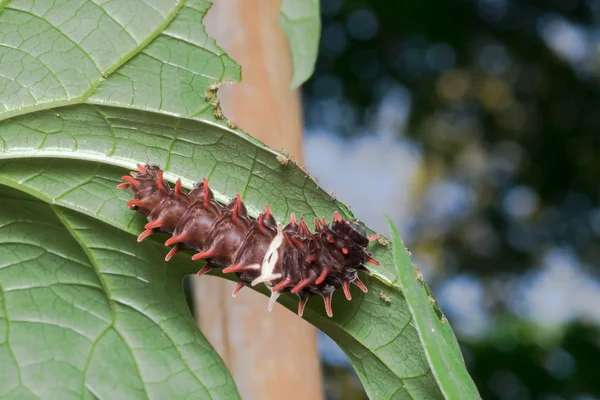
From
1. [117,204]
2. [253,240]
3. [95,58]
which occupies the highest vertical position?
[95,58]

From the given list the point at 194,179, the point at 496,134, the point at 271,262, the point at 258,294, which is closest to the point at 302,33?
the point at 194,179

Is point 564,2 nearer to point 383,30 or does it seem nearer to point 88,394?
point 383,30

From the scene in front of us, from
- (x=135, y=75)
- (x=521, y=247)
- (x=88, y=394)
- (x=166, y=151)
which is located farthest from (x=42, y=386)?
(x=521, y=247)

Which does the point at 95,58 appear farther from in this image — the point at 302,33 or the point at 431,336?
the point at 431,336

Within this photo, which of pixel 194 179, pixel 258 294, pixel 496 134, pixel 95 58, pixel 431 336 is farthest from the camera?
pixel 496 134

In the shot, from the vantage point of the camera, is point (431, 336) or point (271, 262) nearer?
point (431, 336)

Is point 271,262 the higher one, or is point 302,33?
point 302,33

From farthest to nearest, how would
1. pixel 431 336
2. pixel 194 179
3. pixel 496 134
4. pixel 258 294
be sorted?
pixel 496 134 < pixel 258 294 < pixel 194 179 < pixel 431 336
